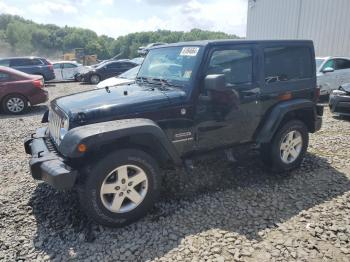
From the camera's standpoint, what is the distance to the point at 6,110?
952 cm

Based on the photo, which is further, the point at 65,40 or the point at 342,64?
the point at 65,40

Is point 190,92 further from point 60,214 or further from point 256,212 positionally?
point 60,214

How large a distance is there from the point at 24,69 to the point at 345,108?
602 inches

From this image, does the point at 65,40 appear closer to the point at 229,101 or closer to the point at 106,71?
Result: the point at 106,71

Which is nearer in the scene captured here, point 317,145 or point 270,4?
point 317,145

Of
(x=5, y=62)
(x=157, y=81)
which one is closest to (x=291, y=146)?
(x=157, y=81)

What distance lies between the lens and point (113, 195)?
3.29 meters

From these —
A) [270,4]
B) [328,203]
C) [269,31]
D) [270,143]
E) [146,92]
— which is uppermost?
[270,4]

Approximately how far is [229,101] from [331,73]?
26.0 ft

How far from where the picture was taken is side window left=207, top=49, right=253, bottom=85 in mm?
3815

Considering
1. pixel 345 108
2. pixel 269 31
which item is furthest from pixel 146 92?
pixel 269 31

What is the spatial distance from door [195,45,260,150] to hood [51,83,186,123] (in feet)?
1.30

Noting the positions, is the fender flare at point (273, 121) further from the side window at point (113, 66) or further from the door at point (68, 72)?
the door at point (68, 72)

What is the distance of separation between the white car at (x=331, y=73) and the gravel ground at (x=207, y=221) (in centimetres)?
603
